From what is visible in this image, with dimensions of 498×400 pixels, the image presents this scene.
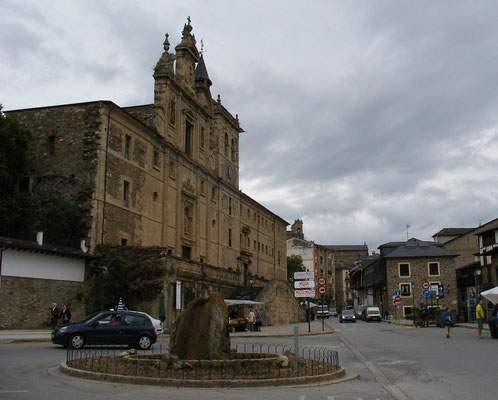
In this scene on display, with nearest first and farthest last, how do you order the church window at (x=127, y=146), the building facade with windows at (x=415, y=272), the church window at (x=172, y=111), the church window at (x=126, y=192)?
1. the church window at (x=126, y=192)
2. the church window at (x=127, y=146)
3. the church window at (x=172, y=111)
4. the building facade with windows at (x=415, y=272)

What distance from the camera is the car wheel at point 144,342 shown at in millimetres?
19344

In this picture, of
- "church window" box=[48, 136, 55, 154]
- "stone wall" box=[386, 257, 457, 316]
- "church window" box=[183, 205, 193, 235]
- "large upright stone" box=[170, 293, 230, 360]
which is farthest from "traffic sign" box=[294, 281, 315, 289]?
"stone wall" box=[386, 257, 457, 316]

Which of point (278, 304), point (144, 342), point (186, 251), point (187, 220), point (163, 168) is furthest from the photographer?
point (278, 304)

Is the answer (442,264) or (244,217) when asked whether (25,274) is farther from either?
(442,264)

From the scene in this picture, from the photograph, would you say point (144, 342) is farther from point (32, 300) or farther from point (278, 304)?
point (278, 304)

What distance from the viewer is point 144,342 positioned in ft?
63.7

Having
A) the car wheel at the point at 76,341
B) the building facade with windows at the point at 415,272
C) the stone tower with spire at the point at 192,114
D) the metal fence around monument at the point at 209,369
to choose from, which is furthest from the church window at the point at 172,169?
the building facade with windows at the point at 415,272

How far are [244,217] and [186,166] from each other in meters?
17.2

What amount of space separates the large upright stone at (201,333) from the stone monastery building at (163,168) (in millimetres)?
20902

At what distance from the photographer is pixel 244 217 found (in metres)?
62.4

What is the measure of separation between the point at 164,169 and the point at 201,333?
102 feet

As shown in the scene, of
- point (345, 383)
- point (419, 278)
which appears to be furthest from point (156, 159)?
point (419, 278)

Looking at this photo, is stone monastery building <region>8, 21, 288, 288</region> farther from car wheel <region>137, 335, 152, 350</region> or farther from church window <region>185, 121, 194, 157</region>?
car wheel <region>137, 335, 152, 350</region>

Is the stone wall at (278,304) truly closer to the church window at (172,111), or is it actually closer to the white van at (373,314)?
the white van at (373,314)
